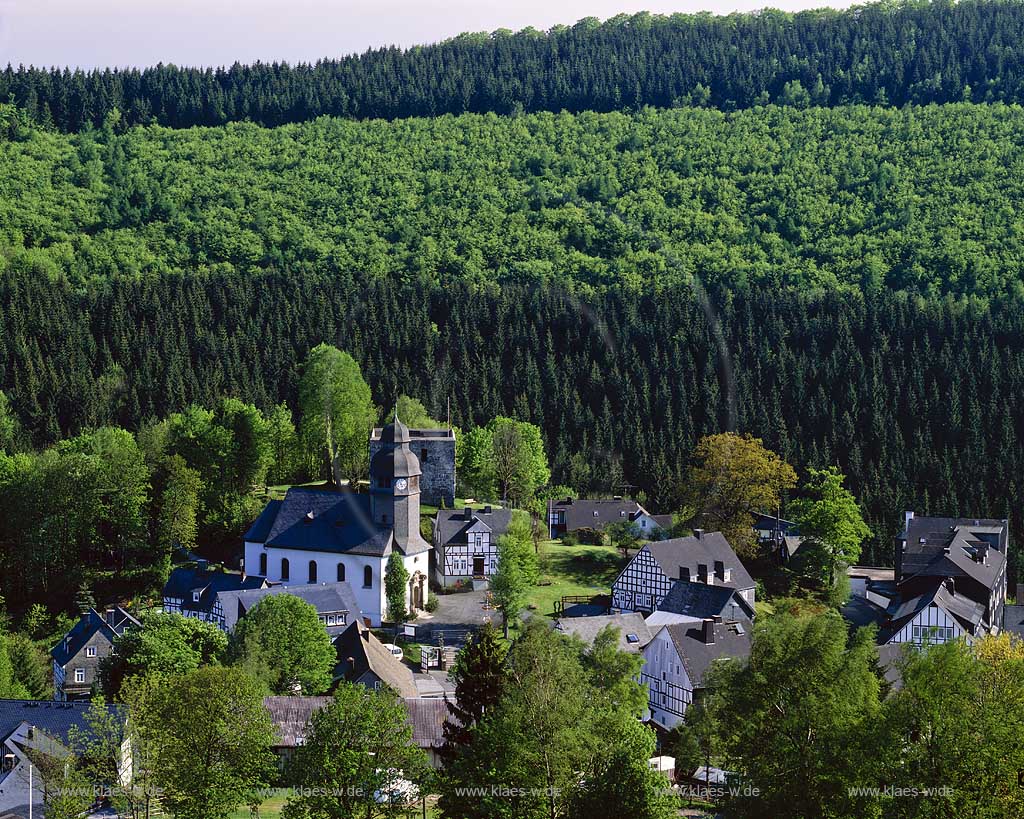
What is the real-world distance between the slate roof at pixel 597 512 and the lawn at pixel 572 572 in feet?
9.73

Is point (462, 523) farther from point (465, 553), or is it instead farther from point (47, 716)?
point (47, 716)

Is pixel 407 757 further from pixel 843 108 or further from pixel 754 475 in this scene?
pixel 843 108

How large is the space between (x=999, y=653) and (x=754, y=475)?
34014 millimetres

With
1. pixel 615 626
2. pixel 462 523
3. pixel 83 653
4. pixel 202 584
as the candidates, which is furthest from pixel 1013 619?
pixel 83 653

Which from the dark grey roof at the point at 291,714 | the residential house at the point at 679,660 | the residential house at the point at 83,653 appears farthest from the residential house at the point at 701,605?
the residential house at the point at 83,653

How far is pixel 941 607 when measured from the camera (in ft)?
238

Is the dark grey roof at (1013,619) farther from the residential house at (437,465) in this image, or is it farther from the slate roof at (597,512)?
the residential house at (437,465)

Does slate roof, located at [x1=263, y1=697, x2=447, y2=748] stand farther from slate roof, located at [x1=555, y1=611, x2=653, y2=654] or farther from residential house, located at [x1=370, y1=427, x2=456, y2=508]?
residential house, located at [x1=370, y1=427, x2=456, y2=508]

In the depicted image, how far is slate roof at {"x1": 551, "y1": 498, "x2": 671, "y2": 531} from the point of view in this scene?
301 feet

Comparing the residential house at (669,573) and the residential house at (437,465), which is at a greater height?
the residential house at (437,465)

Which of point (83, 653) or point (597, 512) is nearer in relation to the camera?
point (83, 653)

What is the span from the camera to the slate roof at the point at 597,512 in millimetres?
91875

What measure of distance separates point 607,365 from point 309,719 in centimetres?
7216

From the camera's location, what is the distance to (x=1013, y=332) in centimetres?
12431
